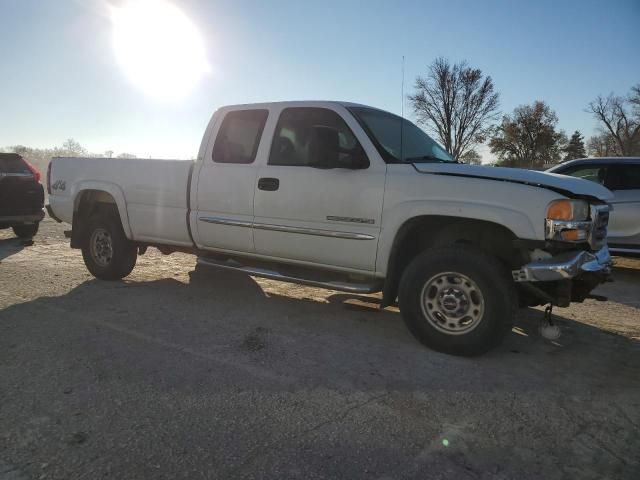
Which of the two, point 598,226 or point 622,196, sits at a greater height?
point 622,196

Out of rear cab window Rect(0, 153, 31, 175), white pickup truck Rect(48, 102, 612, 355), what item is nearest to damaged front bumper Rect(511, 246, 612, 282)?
white pickup truck Rect(48, 102, 612, 355)

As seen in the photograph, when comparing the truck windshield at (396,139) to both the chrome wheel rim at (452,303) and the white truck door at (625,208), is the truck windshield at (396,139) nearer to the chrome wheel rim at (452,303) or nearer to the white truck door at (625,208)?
the chrome wheel rim at (452,303)

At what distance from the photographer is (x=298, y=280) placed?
14.8ft

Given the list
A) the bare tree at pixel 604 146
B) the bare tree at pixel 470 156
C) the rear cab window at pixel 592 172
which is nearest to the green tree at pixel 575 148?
the bare tree at pixel 604 146

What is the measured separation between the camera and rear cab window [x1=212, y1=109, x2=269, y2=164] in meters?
4.95

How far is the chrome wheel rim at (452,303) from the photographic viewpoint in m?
3.69

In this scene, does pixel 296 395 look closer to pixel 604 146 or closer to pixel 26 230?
pixel 26 230

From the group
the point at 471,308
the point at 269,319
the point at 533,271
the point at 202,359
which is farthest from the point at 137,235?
the point at 533,271

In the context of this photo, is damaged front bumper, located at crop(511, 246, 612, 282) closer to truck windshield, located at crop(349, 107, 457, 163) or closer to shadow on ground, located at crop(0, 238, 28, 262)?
truck windshield, located at crop(349, 107, 457, 163)

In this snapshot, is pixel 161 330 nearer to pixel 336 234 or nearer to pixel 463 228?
pixel 336 234

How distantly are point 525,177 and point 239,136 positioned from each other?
283 centimetres

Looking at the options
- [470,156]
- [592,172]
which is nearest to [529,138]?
[470,156]

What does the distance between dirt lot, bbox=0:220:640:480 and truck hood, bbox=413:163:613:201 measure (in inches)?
50.7

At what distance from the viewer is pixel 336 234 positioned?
4.29 metres
